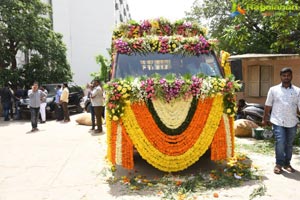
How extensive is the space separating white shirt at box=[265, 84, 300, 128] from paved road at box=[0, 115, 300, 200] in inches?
36.1

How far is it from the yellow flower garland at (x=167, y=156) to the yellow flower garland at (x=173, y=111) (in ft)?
1.36

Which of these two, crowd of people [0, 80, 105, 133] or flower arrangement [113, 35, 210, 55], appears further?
crowd of people [0, 80, 105, 133]

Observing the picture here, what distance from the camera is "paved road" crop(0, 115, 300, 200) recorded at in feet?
16.1

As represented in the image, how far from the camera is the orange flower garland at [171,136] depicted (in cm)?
538

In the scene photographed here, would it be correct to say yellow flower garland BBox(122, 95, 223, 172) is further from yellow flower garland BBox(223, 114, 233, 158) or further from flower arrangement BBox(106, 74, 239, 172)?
yellow flower garland BBox(223, 114, 233, 158)

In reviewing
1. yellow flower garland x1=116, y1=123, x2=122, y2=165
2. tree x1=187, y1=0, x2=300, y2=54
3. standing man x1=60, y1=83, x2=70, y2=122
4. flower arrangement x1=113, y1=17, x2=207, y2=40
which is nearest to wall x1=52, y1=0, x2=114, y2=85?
tree x1=187, y1=0, x2=300, y2=54

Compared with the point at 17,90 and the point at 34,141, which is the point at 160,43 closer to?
the point at 34,141

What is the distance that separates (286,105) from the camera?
5559 millimetres

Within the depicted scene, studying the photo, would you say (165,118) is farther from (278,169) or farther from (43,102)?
(43,102)

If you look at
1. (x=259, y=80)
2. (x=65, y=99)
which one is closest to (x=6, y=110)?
(x=65, y=99)

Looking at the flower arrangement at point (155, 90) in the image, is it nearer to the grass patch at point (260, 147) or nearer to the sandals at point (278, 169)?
the sandals at point (278, 169)

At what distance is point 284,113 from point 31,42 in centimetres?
1488

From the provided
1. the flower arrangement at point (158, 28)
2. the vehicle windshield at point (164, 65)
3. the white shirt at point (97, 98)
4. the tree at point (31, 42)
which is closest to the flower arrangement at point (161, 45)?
the vehicle windshield at point (164, 65)

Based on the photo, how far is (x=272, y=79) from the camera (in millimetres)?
15828
